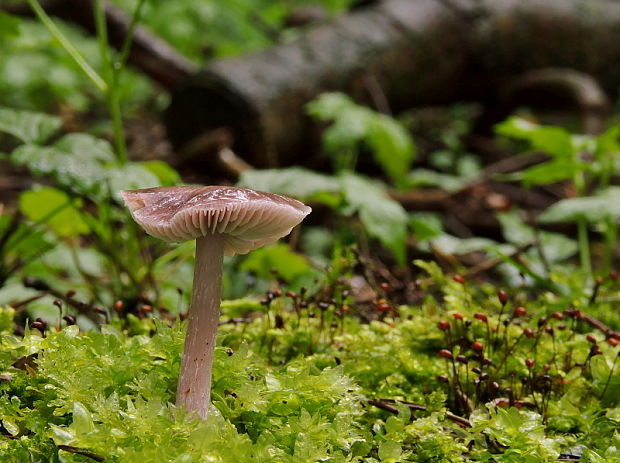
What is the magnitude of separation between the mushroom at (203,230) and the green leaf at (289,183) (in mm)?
1253

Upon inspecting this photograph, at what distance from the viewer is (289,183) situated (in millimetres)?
2922

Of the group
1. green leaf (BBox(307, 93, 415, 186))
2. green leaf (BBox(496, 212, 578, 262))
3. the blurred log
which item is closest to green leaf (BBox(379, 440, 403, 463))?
green leaf (BBox(496, 212, 578, 262))

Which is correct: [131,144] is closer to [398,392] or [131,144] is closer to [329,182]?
[329,182]

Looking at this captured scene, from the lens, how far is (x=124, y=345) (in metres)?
1.83

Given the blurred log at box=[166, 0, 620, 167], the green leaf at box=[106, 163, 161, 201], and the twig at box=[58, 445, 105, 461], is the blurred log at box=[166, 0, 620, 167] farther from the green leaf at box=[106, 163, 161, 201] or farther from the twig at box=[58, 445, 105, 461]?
the twig at box=[58, 445, 105, 461]

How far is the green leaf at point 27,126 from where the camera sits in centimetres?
262

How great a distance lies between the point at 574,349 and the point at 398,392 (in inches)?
28.2

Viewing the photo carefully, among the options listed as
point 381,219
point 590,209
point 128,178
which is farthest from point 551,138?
point 128,178

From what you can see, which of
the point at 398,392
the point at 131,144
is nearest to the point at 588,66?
the point at 131,144

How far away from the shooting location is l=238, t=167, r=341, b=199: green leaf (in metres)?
2.85

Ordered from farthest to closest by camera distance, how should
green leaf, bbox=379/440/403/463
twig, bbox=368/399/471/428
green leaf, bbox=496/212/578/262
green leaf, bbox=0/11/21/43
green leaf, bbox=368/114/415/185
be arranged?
green leaf, bbox=368/114/415/185 → green leaf, bbox=496/212/578/262 → green leaf, bbox=0/11/21/43 → twig, bbox=368/399/471/428 → green leaf, bbox=379/440/403/463

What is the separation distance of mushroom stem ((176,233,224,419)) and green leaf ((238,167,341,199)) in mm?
1272

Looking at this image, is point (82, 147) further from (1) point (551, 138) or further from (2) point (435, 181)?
(2) point (435, 181)

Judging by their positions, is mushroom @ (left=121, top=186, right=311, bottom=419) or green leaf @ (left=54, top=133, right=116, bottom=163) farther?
green leaf @ (left=54, top=133, right=116, bottom=163)
